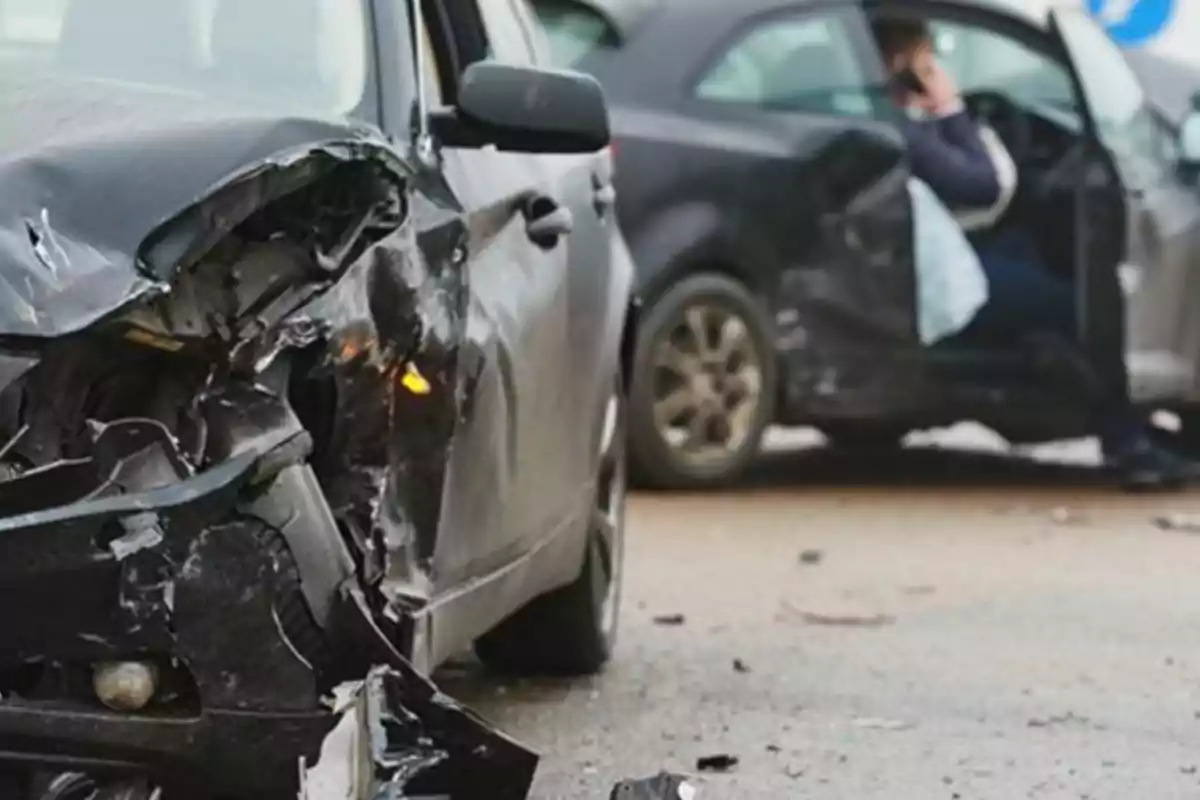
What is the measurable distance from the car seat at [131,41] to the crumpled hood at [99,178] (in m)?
0.46

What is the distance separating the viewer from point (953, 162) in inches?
427

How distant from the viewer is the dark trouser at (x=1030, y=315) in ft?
35.4

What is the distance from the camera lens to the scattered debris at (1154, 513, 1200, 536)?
10.1m

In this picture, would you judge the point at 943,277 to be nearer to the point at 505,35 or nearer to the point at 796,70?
the point at 796,70

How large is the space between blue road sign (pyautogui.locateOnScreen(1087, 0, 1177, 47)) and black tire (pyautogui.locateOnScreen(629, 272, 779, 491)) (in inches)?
277

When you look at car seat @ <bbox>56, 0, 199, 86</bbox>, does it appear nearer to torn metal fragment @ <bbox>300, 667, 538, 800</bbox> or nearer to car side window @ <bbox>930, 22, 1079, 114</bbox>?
torn metal fragment @ <bbox>300, 667, 538, 800</bbox>

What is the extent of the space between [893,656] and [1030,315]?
12.6ft

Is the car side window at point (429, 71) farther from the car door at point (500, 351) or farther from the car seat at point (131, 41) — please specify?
the car seat at point (131, 41)

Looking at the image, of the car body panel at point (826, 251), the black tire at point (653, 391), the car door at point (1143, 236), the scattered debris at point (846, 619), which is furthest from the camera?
the car door at point (1143, 236)

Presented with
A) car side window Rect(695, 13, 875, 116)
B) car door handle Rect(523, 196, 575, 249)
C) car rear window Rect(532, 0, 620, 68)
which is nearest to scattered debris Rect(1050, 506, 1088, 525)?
car side window Rect(695, 13, 875, 116)

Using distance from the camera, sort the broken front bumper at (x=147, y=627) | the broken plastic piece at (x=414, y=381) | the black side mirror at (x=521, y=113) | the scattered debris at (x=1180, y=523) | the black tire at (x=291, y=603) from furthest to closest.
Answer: the scattered debris at (x=1180, y=523) → the black side mirror at (x=521, y=113) → the broken plastic piece at (x=414, y=381) → the black tire at (x=291, y=603) → the broken front bumper at (x=147, y=627)

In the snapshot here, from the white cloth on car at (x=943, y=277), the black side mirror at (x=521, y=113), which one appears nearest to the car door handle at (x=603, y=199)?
the black side mirror at (x=521, y=113)

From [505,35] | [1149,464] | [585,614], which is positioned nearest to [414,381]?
[505,35]

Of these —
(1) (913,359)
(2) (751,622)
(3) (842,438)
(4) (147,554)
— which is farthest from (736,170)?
(4) (147,554)
